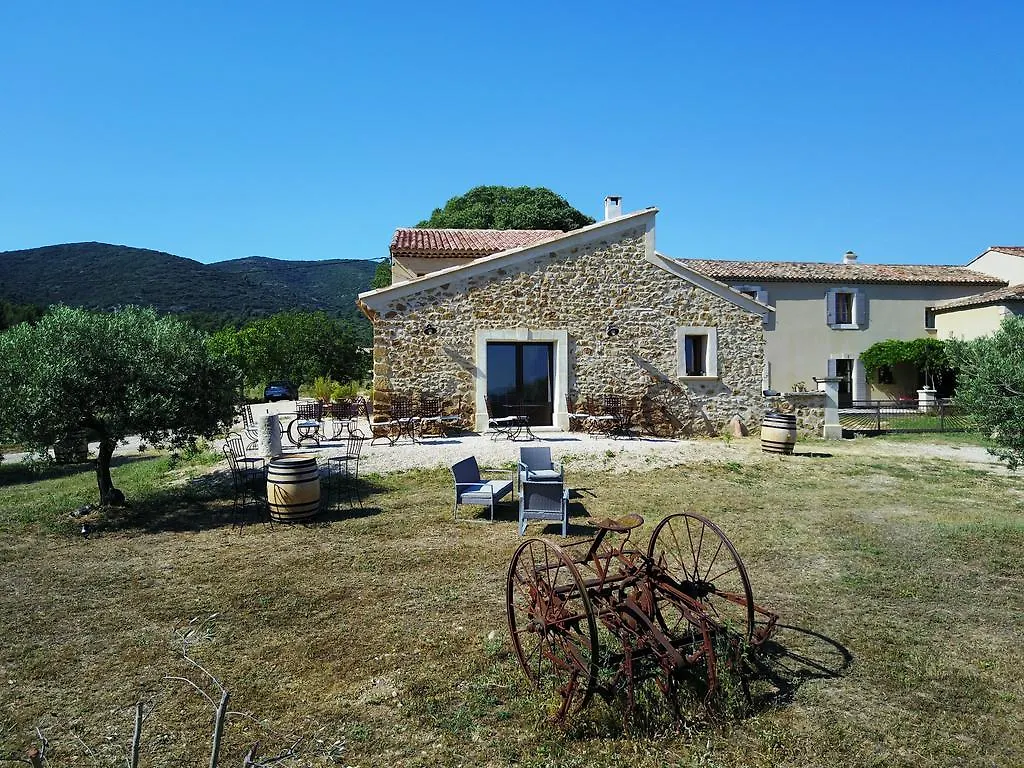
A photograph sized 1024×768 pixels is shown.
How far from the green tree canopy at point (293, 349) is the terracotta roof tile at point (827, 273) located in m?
24.3

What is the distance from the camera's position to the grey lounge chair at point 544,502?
7168mm

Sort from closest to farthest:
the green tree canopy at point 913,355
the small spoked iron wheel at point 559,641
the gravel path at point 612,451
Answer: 1. the small spoked iron wheel at point 559,641
2. the gravel path at point 612,451
3. the green tree canopy at point 913,355

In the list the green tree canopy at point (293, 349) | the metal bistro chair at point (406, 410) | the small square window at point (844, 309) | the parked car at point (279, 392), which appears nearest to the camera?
the metal bistro chair at point (406, 410)

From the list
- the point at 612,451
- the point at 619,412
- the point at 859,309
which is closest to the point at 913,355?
the point at 859,309

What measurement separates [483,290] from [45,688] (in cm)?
1196

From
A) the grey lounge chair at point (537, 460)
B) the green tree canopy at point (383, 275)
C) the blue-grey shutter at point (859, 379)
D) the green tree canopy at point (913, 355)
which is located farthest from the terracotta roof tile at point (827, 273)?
the grey lounge chair at point (537, 460)

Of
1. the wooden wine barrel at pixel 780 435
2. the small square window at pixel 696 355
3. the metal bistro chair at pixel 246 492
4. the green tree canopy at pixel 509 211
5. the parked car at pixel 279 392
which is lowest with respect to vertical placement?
the metal bistro chair at pixel 246 492

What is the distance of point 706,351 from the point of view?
16.0 m

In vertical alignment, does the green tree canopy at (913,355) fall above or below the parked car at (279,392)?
above

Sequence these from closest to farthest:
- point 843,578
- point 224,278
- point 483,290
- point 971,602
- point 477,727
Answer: point 477,727, point 971,602, point 843,578, point 483,290, point 224,278

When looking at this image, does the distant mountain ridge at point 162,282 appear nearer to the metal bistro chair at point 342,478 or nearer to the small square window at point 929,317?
the small square window at point 929,317

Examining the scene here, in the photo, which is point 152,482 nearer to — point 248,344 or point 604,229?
point 604,229

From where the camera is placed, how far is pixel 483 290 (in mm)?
14875

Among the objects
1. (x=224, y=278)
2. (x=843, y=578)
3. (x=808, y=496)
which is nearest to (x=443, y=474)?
(x=808, y=496)
